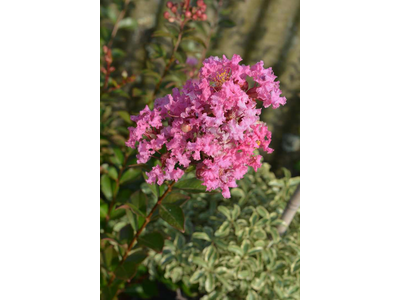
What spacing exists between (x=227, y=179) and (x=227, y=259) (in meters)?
0.79

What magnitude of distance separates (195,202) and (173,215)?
77cm

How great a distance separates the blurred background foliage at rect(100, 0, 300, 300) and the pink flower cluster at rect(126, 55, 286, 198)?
0.80 feet

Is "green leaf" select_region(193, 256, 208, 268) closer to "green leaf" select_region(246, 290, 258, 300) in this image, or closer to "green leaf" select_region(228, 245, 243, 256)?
"green leaf" select_region(228, 245, 243, 256)

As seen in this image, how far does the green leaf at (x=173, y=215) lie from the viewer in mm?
861

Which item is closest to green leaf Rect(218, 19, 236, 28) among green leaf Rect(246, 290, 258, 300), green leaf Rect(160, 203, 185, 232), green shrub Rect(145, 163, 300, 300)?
green shrub Rect(145, 163, 300, 300)

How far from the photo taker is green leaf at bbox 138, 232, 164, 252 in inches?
38.5

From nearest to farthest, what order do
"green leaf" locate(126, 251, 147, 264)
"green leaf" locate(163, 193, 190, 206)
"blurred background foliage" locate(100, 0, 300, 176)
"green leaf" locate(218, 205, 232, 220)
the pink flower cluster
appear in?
the pink flower cluster, "green leaf" locate(163, 193, 190, 206), "green leaf" locate(126, 251, 147, 264), "green leaf" locate(218, 205, 232, 220), "blurred background foliage" locate(100, 0, 300, 176)

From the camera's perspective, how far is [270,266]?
4.49 ft

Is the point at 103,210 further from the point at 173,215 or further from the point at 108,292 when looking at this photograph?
the point at 173,215

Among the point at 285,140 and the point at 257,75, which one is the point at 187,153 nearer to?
the point at 257,75
